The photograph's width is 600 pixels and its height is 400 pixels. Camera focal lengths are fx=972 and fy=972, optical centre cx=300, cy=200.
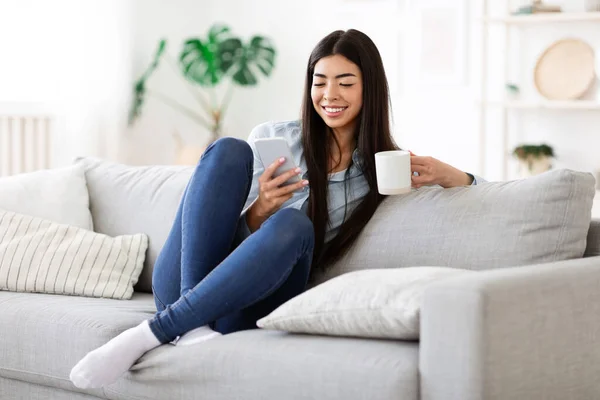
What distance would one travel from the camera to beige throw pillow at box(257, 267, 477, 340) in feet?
6.12

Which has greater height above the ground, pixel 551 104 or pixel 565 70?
pixel 565 70

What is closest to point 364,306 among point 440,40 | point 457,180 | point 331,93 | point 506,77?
point 457,180

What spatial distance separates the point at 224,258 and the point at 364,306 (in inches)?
20.9

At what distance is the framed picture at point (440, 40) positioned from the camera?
532 cm

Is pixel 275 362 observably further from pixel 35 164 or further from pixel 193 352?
pixel 35 164

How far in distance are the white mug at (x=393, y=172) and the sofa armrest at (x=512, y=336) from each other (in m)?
0.40

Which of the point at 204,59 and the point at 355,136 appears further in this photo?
the point at 204,59

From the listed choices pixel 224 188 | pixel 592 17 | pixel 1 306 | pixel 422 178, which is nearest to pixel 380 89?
pixel 422 178

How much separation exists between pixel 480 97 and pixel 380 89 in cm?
276

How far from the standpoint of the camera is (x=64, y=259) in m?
2.84

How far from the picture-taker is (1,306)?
2613 millimetres

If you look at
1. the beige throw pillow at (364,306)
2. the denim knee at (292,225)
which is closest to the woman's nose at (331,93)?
the denim knee at (292,225)

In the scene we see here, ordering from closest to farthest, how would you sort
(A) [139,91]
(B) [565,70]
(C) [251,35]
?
(B) [565,70] → (A) [139,91] → (C) [251,35]

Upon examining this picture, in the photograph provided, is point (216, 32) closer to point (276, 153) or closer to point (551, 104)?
point (551, 104)
